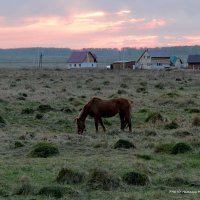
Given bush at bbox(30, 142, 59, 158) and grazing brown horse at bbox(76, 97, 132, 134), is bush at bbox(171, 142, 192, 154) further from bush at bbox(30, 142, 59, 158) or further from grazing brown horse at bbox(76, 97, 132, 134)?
grazing brown horse at bbox(76, 97, 132, 134)

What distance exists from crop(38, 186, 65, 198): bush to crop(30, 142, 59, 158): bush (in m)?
4.30

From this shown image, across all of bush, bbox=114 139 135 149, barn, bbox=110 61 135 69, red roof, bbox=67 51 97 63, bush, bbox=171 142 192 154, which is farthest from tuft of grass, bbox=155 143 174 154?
red roof, bbox=67 51 97 63

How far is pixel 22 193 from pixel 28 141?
22.0ft

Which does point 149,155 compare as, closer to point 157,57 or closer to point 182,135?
point 182,135

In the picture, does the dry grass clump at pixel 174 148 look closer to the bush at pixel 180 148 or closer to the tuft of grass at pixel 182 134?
the bush at pixel 180 148

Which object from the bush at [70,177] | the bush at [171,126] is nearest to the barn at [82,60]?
the bush at [171,126]

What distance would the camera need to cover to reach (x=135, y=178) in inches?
440

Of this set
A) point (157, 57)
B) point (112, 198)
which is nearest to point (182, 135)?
point (112, 198)

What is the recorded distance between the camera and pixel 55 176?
1184 cm

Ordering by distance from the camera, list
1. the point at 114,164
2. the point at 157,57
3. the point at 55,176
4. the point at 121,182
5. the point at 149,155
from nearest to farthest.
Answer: the point at 121,182 → the point at 55,176 → the point at 114,164 → the point at 149,155 → the point at 157,57

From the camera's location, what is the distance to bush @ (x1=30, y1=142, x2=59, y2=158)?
1464 centimetres

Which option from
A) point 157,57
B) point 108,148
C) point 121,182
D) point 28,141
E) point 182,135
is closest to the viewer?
point 121,182

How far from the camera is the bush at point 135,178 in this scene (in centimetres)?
1109

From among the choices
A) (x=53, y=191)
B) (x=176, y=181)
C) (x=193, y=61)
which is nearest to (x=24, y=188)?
(x=53, y=191)
